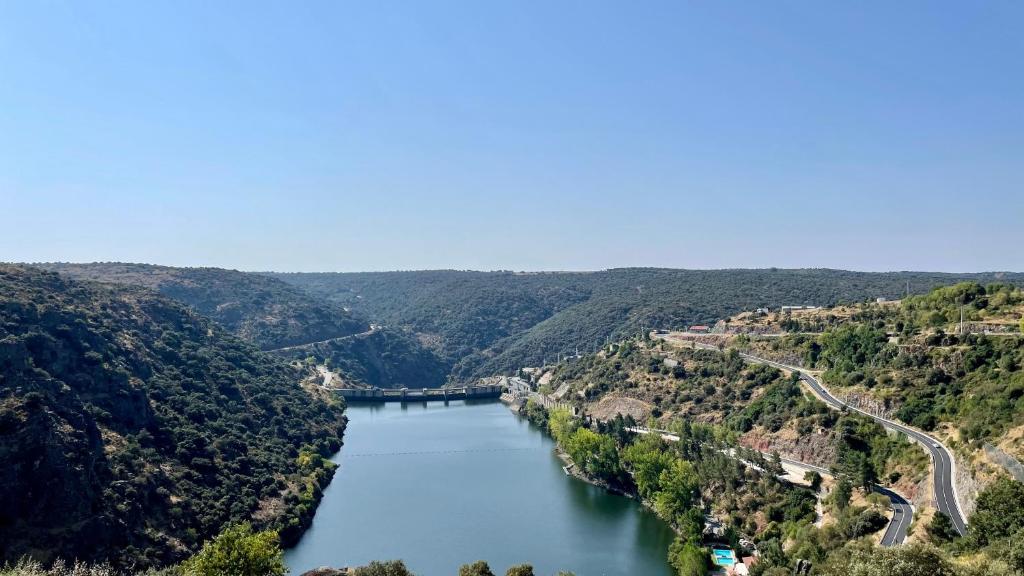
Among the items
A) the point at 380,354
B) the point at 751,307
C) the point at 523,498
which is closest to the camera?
the point at 523,498

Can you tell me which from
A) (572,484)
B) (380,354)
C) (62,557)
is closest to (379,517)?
(572,484)

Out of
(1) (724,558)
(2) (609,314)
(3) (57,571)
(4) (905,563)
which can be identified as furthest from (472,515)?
(2) (609,314)

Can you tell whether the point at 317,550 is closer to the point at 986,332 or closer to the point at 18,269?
the point at 18,269

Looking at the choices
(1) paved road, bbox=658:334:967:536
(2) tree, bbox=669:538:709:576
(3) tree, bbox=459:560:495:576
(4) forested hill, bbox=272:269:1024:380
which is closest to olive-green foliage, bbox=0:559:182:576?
(3) tree, bbox=459:560:495:576

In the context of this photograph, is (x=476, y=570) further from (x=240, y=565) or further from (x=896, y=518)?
(x=896, y=518)

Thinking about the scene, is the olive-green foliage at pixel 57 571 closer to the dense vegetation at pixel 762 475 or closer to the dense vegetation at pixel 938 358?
the dense vegetation at pixel 762 475

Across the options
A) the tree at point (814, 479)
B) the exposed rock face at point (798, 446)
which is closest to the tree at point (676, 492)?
the exposed rock face at point (798, 446)

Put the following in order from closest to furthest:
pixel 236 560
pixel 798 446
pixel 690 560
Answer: pixel 236 560 → pixel 690 560 → pixel 798 446
